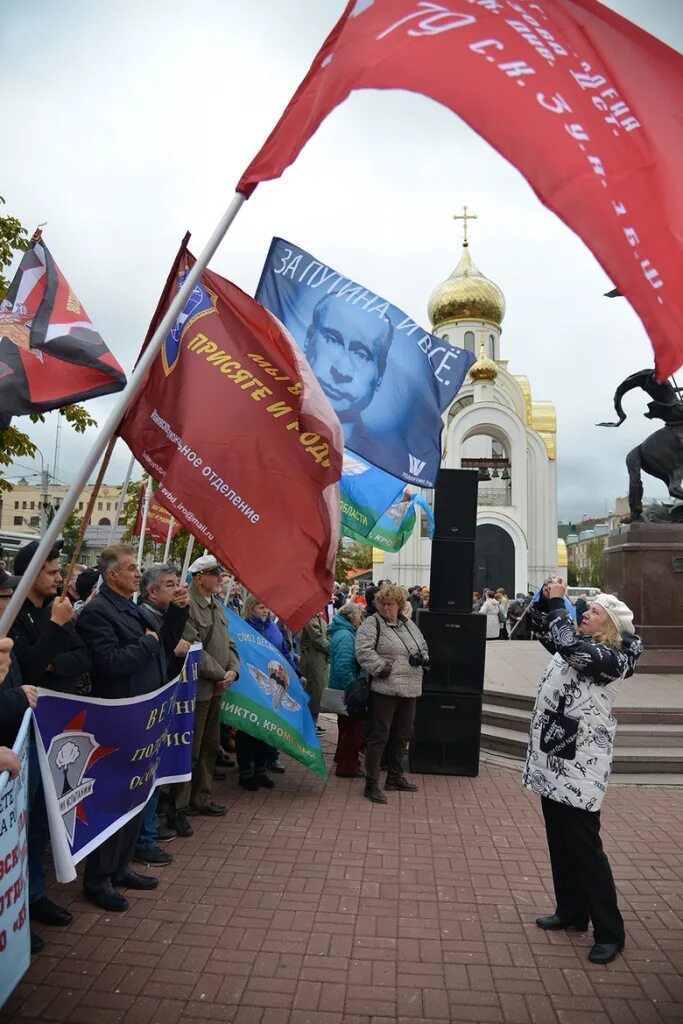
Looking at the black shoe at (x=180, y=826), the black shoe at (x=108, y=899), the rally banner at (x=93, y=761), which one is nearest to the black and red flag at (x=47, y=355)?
the rally banner at (x=93, y=761)

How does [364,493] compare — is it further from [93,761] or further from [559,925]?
[559,925]

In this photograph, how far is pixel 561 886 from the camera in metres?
4.42

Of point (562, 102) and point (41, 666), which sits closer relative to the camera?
point (562, 102)

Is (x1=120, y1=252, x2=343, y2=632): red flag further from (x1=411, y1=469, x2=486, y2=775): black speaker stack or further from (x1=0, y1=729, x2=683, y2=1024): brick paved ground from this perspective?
(x1=411, y1=469, x2=486, y2=775): black speaker stack

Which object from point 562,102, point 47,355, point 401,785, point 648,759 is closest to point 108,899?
point 47,355

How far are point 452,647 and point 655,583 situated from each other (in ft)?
17.6

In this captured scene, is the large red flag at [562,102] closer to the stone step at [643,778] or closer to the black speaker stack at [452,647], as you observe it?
the black speaker stack at [452,647]

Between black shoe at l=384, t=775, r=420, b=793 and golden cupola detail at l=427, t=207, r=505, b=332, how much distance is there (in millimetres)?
49181

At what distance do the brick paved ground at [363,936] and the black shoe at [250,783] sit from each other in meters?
0.84

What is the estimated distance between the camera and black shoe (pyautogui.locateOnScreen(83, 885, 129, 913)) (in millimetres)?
4480

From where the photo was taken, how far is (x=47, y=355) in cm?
399

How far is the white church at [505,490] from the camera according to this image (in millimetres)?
42438

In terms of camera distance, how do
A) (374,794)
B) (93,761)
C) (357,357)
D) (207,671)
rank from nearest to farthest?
1. (93,761)
2. (207,671)
3. (357,357)
4. (374,794)

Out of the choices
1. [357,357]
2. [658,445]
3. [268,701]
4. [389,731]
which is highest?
[658,445]
